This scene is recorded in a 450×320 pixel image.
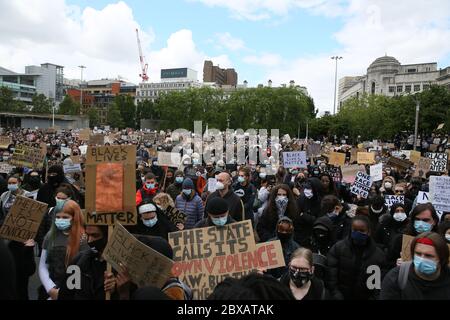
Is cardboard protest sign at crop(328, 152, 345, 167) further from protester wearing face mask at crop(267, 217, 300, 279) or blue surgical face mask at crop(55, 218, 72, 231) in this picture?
blue surgical face mask at crop(55, 218, 72, 231)

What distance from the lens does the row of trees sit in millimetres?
40969

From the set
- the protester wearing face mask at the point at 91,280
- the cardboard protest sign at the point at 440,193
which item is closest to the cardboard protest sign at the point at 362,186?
the cardboard protest sign at the point at 440,193

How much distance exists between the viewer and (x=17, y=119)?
77.9 metres

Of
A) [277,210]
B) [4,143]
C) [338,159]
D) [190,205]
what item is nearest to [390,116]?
[338,159]

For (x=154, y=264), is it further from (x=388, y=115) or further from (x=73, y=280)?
(x=388, y=115)

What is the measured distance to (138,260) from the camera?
3088 millimetres

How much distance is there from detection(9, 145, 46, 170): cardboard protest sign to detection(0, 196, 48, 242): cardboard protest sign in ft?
18.7

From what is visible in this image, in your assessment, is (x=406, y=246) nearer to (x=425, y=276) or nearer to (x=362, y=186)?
(x=425, y=276)

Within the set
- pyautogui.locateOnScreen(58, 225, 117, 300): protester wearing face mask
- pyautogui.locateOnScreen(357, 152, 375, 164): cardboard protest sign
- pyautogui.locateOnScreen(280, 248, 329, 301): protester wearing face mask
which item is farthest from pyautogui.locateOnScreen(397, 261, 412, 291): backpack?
pyautogui.locateOnScreen(357, 152, 375, 164): cardboard protest sign

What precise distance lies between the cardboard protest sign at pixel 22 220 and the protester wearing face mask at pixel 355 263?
9.76 ft

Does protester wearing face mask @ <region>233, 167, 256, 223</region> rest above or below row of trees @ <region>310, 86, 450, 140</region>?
below

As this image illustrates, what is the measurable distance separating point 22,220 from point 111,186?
1298mm

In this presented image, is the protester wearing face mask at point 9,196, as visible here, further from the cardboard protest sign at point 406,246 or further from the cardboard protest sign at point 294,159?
the cardboard protest sign at point 294,159

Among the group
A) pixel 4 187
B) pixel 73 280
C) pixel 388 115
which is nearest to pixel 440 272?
pixel 73 280
